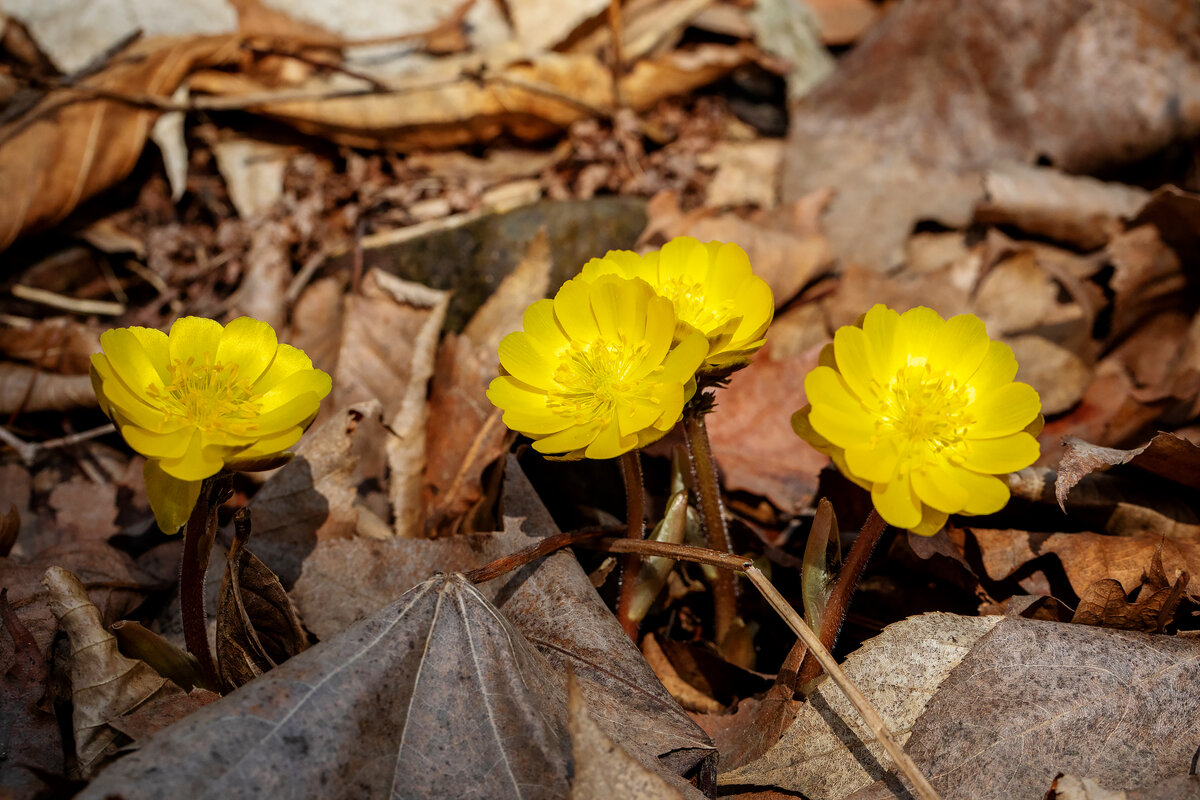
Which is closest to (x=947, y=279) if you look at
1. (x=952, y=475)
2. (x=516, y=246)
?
(x=516, y=246)

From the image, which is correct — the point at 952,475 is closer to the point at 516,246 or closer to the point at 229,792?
the point at 229,792

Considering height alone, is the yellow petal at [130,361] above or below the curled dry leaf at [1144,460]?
above

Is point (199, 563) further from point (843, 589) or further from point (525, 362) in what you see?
point (843, 589)

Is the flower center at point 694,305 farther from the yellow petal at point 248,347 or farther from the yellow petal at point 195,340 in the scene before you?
the yellow petal at point 195,340

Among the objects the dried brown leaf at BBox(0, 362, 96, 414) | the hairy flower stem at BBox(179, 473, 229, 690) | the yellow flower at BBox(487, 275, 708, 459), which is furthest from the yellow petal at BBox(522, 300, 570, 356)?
the dried brown leaf at BBox(0, 362, 96, 414)

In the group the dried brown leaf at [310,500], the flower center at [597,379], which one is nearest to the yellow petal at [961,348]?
the flower center at [597,379]

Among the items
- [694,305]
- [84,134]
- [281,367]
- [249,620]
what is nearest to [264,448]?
[281,367]
